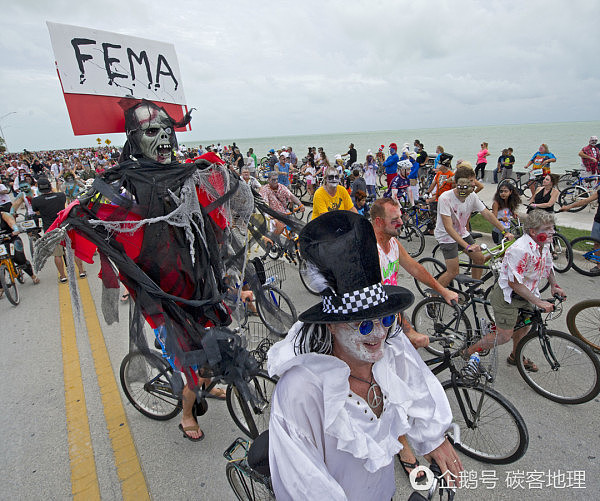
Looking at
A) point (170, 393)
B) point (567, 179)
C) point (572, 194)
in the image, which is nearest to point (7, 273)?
point (170, 393)

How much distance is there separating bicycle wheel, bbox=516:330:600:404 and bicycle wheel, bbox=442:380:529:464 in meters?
1.05

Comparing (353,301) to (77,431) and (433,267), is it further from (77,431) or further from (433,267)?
(433,267)

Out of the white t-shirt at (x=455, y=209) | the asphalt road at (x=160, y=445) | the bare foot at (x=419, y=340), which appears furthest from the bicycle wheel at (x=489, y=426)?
the white t-shirt at (x=455, y=209)

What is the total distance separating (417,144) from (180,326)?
57.6ft

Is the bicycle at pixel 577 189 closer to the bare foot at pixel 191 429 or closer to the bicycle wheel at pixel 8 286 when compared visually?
the bare foot at pixel 191 429

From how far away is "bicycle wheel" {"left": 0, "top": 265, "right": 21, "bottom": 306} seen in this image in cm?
636

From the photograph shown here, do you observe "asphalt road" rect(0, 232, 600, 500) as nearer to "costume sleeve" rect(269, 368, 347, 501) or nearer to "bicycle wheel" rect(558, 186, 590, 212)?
"costume sleeve" rect(269, 368, 347, 501)

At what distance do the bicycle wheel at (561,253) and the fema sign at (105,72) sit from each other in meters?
6.90

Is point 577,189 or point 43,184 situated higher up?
point 43,184

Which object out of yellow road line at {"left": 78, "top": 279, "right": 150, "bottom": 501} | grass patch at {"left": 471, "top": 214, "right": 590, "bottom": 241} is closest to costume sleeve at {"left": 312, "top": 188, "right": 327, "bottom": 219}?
yellow road line at {"left": 78, "top": 279, "right": 150, "bottom": 501}

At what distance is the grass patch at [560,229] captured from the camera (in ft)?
25.3

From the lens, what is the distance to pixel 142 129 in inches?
102

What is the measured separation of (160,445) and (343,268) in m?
2.95

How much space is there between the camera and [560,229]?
8234 millimetres
